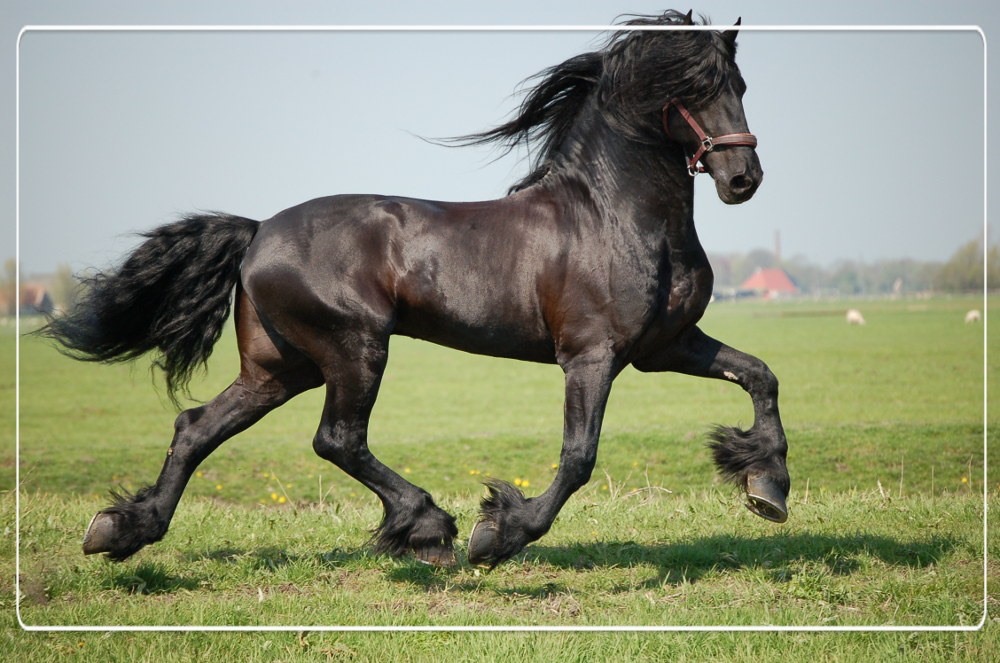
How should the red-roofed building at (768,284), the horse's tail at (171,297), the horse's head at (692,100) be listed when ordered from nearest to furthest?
1. the horse's head at (692,100)
2. the horse's tail at (171,297)
3. the red-roofed building at (768,284)

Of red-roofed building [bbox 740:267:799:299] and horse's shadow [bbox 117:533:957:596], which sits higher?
horse's shadow [bbox 117:533:957:596]

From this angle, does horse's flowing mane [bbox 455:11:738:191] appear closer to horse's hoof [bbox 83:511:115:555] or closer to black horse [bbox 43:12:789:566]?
black horse [bbox 43:12:789:566]

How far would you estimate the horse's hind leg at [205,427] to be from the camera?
4.68 metres

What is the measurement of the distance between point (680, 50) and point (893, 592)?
273 cm

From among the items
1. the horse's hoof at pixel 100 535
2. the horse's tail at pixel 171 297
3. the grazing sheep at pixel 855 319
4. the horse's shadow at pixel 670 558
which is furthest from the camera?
the grazing sheep at pixel 855 319

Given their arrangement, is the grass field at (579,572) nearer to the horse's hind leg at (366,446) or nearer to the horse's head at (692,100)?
the horse's hind leg at (366,446)

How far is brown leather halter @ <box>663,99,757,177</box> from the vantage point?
4.34 meters

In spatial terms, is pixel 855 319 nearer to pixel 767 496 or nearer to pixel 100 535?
pixel 767 496

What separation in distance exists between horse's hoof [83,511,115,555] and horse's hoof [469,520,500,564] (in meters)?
1.78

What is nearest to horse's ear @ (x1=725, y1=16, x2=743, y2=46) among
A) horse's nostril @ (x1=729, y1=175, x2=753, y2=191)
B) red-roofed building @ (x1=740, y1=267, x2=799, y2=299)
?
horse's nostril @ (x1=729, y1=175, x2=753, y2=191)

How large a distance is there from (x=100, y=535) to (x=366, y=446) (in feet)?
4.40

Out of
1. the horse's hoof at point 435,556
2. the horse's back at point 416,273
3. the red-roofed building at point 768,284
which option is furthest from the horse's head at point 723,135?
the red-roofed building at point 768,284

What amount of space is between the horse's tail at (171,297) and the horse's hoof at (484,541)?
5.86ft

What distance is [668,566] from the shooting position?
5.12m
